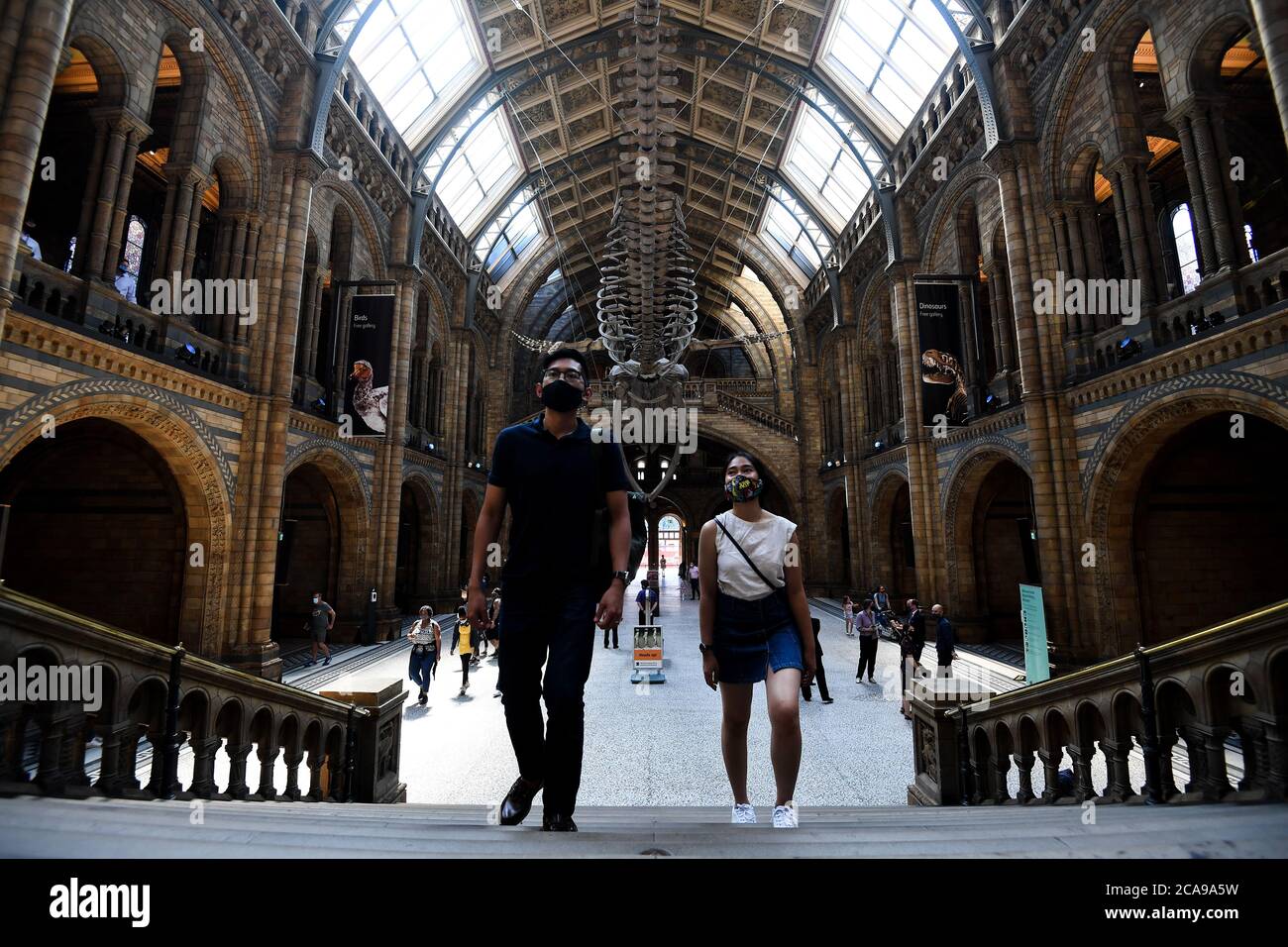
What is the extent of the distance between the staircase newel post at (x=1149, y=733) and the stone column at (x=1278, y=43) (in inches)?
280

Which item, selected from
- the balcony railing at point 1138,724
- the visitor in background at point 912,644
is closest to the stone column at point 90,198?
the balcony railing at point 1138,724

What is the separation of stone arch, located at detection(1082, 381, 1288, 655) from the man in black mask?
9.96 m

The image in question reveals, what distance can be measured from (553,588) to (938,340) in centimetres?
1328

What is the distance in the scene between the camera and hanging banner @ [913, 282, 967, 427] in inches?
514

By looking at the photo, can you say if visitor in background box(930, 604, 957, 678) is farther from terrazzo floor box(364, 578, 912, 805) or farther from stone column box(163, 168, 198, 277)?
stone column box(163, 168, 198, 277)

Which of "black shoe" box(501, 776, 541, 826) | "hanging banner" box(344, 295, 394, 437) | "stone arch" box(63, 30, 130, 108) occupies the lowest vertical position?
"black shoe" box(501, 776, 541, 826)

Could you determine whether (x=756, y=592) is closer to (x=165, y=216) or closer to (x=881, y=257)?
(x=165, y=216)

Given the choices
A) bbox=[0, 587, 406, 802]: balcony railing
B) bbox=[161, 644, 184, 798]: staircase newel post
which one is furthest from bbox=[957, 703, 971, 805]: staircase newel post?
bbox=[161, 644, 184, 798]: staircase newel post

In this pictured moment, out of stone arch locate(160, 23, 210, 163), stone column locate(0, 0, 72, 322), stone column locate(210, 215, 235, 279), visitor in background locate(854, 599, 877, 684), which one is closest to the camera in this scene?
stone column locate(0, 0, 72, 322)

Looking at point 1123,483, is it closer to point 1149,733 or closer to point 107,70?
point 1149,733

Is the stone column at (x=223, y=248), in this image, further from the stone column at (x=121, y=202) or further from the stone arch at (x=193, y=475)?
the stone arch at (x=193, y=475)

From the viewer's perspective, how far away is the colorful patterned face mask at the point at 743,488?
9.69ft

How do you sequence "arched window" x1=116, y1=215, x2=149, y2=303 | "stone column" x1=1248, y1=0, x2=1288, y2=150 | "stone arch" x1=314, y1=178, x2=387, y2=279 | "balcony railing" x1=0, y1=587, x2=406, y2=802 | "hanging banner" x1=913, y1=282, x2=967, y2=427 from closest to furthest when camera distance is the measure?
1. "balcony railing" x1=0, y1=587, x2=406, y2=802
2. "stone column" x1=1248, y1=0, x2=1288, y2=150
3. "hanging banner" x1=913, y1=282, x2=967, y2=427
4. "arched window" x1=116, y1=215, x2=149, y2=303
5. "stone arch" x1=314, y1=178, x2=387, y2=279

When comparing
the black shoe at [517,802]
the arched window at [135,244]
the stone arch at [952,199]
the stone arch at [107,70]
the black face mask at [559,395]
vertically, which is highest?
the stone arch at [952,199]
